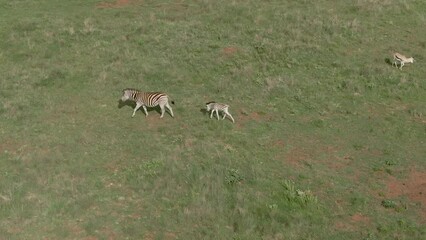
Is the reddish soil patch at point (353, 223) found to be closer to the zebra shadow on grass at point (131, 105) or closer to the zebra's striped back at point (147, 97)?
the zebra's striped back at point (147, 97)

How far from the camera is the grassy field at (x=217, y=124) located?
650 inches

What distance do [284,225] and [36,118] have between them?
12460 mm

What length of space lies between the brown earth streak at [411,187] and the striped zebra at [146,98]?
32.4ft

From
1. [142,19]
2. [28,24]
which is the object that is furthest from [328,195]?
[28,24]

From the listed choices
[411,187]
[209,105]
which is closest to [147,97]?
[209,105]

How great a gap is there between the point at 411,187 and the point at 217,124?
834 cm

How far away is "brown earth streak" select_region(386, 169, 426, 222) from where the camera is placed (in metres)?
17.9

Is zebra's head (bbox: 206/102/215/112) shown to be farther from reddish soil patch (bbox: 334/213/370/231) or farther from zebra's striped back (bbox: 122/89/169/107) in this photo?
reddish soil patch (bbox: 334/213/370/231)

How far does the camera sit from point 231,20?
34.5 m

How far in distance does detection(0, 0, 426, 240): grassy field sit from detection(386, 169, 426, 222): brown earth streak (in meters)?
0.07

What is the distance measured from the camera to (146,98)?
75.1 feet

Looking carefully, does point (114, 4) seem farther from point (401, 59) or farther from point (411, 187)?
point (411, 187)

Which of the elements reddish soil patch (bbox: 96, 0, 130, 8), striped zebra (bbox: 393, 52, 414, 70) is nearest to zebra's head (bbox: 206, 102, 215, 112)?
striped zebra (bbox: 393, 52, 414, 70)

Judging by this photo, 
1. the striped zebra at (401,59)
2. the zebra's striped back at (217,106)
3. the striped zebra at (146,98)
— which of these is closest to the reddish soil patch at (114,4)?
the striped zebra at (146,98)
